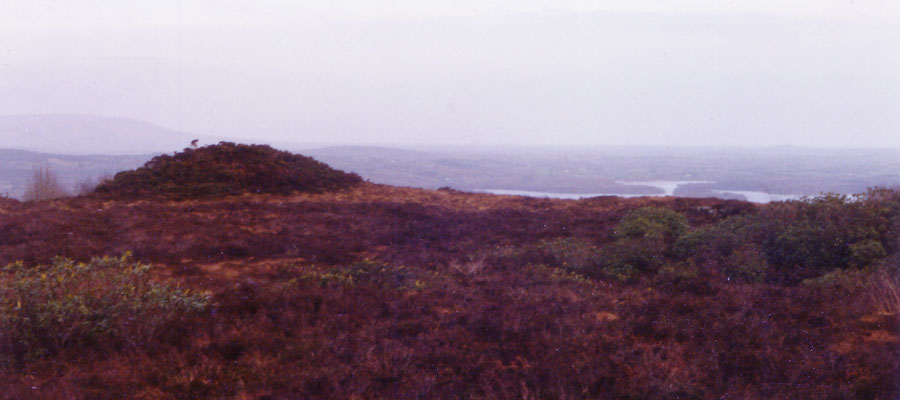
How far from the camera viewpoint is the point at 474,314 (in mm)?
5301

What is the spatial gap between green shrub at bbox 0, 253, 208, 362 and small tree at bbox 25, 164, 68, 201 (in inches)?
858

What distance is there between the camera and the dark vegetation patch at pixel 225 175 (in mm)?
16641

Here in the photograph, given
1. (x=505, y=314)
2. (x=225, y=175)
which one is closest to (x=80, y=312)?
(x=505, y=314)

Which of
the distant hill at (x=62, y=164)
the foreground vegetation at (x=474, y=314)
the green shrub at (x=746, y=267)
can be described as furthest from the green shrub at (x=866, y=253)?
the distant hill at (x=62, y=164)

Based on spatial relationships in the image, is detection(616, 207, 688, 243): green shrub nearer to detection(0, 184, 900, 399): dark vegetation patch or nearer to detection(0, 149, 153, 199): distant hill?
detection(0, 184, 900, 399): dark vegetation patch

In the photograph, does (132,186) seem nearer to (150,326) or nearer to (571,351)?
(150,326)

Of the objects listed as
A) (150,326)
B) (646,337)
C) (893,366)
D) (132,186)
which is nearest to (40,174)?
(132,186)

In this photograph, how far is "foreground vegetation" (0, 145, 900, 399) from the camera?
377 cm

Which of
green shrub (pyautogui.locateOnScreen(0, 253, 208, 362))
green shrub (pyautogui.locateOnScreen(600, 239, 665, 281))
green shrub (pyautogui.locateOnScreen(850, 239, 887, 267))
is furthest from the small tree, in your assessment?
green shrub (pyautogui.locateOnScreen(850, 239, 887, 267))

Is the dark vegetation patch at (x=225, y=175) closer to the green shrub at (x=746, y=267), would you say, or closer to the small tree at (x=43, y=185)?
the small tree at (x=43, y=185)

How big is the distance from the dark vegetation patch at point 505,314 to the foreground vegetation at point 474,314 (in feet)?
0.08

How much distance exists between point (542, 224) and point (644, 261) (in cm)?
487

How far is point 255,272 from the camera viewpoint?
7691 millimetres

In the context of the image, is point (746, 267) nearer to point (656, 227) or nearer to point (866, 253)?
point (866, 253)
